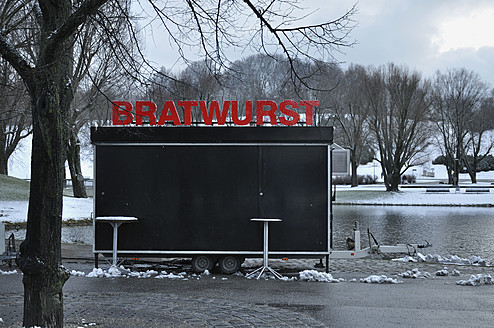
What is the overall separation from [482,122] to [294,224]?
70.5 m

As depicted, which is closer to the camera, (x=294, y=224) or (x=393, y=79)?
(x=294, y=224)

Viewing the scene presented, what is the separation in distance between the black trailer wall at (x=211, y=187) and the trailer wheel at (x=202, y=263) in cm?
20

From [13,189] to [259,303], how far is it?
105 feet

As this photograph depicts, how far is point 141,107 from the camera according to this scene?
13.0 m

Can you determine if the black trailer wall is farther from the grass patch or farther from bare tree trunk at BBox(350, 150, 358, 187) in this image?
bare tree trunk at BBox(350, 150, 358, 187)

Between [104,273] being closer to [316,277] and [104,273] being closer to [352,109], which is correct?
[316,277]

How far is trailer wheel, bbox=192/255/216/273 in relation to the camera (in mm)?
12844

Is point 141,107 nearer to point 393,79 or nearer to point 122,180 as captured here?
point 122,180

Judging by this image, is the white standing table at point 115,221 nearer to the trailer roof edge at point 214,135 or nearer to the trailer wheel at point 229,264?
the trailer roof edge at point 214,135

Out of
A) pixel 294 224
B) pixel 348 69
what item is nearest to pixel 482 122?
pixel 348 69

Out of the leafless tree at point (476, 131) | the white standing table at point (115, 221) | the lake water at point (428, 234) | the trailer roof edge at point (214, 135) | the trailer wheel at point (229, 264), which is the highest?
the leafless tree at point (476, 131)

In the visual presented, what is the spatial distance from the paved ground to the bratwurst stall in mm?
750

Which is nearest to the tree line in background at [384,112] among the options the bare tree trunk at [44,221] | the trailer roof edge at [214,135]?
the trailer roof edge at [214,135]

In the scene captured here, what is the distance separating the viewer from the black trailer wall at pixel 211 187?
42.4 feet
